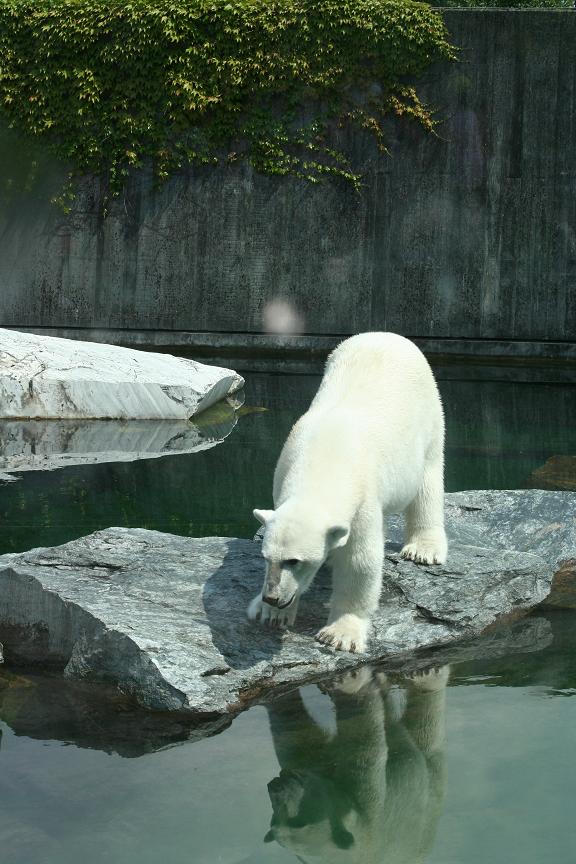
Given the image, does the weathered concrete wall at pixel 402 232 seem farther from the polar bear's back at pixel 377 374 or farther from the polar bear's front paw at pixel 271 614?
the polar bear's front paw at pixel 271 614

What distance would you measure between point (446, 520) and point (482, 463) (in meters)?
2.26

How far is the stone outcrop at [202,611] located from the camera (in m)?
3.08

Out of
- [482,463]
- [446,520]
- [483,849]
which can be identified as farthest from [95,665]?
[482,463]

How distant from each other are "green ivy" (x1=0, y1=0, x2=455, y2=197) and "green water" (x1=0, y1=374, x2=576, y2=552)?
5.30 meters

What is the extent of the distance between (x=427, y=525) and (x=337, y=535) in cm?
117

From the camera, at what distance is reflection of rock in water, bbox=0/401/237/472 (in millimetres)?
6918

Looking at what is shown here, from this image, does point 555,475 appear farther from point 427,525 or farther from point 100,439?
point 100,439

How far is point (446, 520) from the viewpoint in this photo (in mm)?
4855

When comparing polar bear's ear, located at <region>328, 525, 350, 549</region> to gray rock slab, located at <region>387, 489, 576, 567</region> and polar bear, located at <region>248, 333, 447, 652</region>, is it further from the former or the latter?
gray rock slab, located at <region>387, 489, 576, 567</region>

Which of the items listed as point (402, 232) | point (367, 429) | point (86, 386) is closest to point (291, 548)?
point (367, 429)

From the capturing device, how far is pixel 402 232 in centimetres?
1351

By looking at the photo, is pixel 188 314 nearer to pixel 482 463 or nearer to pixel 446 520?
pixel 482 463

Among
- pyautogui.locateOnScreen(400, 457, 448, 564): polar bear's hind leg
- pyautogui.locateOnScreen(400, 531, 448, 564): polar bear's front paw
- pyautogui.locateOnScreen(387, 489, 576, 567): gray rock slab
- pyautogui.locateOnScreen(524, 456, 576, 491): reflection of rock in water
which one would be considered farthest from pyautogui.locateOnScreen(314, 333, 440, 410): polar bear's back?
pyautogui.locateOnScreen(524, 456, 576, 491): reflection of rock in water

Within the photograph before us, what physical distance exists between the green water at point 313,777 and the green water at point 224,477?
6.53 ft
